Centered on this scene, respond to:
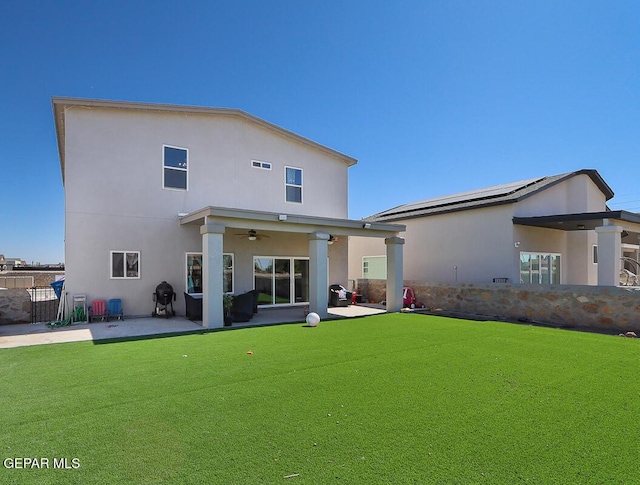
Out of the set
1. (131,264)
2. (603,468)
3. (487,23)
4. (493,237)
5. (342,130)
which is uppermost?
(487,23)

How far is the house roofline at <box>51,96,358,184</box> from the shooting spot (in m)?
11.0

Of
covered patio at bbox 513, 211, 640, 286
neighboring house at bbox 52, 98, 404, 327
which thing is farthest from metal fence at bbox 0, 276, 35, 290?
covered patio at bbox 513, 211, 640, 286

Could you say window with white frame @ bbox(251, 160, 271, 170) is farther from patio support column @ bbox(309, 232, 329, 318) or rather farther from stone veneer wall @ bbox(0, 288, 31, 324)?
stone veneer wall @ bbox(0, 288, 31, 324)

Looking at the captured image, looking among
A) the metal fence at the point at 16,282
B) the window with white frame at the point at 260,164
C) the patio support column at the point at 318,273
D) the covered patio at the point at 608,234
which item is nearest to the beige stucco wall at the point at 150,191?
the window with white frame at the point at 260,164

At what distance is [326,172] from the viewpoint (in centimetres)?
1591

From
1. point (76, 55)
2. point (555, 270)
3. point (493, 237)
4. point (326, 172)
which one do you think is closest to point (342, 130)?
point (326, 172)

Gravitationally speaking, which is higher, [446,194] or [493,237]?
[446,194]

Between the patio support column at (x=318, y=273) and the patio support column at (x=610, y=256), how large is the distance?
972 cm

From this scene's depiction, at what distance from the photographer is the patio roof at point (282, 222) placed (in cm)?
1016

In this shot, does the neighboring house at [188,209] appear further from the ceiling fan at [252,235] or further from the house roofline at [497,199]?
the house roofline at [497,199]

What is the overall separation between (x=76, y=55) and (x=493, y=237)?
54.5ft

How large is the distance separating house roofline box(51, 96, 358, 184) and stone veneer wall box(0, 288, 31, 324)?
223 inches

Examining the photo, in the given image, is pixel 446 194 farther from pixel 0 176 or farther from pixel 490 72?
pixel 0 176

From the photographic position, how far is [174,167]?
492 inches
